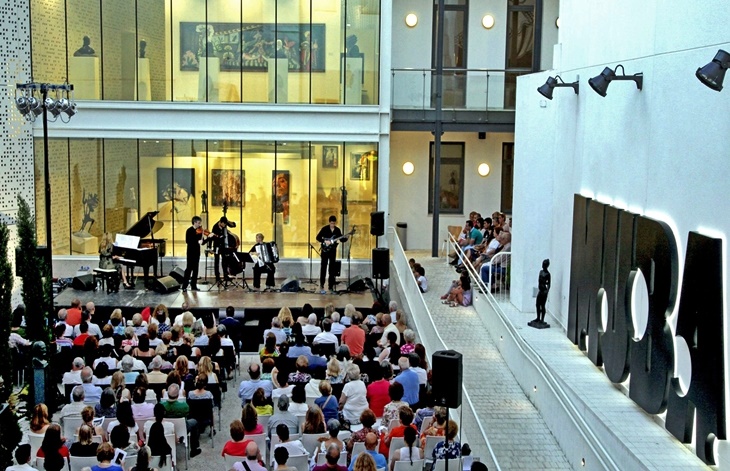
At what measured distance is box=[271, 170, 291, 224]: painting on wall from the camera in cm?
2586

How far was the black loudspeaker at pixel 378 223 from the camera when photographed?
24125 millimetres

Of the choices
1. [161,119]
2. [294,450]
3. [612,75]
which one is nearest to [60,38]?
[161,119]

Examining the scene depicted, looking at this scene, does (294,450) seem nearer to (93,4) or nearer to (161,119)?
(161,119)

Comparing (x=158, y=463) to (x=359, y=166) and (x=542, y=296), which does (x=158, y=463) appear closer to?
(x=542, y=296)

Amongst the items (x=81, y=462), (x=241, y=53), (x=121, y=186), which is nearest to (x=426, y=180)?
(x=241, y=53)

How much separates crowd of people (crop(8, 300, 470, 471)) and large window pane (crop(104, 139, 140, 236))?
778 cm

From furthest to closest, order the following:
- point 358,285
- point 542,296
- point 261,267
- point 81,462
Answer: point 358,285 < point 261,267 < point 542,296 < point 81,462

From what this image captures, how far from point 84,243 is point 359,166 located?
768 cm

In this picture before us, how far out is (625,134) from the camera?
16.0 meters

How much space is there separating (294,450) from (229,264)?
12592 millimetres

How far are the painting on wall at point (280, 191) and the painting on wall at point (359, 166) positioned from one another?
1.76 metres

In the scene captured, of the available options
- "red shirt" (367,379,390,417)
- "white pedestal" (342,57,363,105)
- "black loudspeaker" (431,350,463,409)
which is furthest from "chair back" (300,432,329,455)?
"white pedestal" (342,57,363,105)

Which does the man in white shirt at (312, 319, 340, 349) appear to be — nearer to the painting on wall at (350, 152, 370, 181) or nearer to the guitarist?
the guitarist

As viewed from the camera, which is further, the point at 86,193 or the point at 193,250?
the point at 86,193
